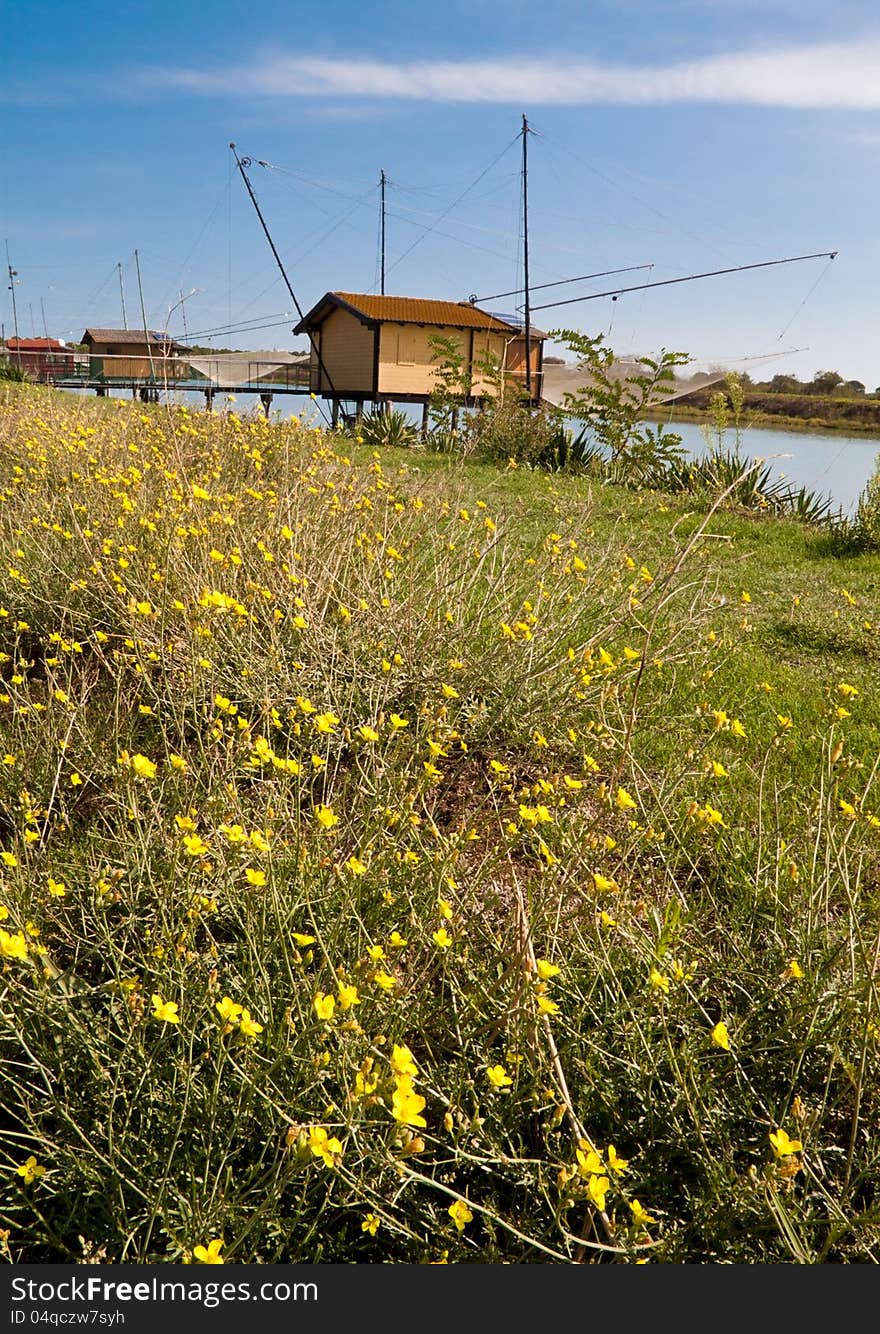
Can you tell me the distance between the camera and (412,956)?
2049 millimetres

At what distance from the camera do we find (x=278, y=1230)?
144 centimetres

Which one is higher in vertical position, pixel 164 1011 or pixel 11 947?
pixel 11 947

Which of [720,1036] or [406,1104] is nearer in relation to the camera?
[406,1104]

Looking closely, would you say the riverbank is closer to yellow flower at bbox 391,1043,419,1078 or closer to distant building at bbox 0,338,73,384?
distant building at bbox 0,338,73,384

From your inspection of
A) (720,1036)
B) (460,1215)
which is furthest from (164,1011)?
(720,1036)

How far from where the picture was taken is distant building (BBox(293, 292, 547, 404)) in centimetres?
2258

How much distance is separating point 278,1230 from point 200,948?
788 millimetres

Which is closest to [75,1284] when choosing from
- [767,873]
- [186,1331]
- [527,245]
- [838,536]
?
[186,1331]

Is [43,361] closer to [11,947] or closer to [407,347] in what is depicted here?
[407,347]

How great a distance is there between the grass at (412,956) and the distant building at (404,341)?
774 inches

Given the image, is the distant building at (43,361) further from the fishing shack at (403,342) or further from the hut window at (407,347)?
the hut window at (407,347)

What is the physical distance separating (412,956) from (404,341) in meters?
23.4

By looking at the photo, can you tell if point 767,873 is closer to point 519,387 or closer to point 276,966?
point 276,966

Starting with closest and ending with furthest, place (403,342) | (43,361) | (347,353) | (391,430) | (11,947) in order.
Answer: (11,947), (391,430), (403,342), (347,353), (43,361)
